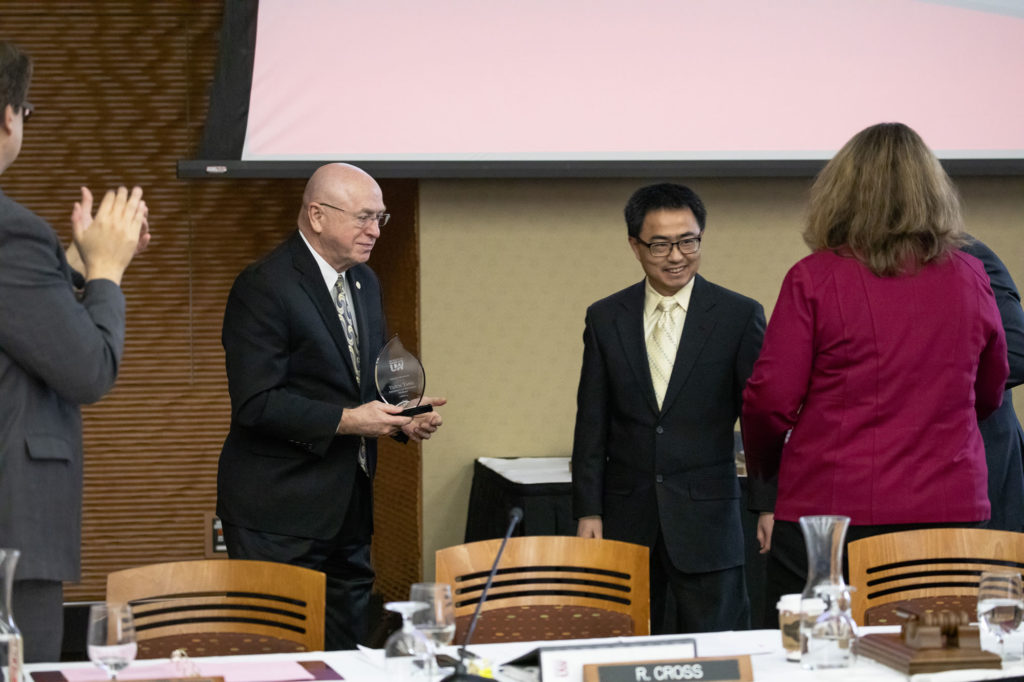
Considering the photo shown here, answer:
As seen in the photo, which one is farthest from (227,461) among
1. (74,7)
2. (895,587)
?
(74,7)

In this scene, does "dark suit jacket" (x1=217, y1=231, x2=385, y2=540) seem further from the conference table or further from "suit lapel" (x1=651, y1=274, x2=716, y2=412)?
the conference table

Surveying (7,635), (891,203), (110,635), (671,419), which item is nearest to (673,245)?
(671,419)

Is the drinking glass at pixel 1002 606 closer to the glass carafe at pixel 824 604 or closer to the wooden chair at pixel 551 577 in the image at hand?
the glass carafe at pixel 824 604

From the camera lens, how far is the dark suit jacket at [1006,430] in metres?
3.13

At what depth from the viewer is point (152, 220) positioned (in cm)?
600

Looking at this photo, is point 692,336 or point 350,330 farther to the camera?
point 350,330

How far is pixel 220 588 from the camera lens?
2564mm

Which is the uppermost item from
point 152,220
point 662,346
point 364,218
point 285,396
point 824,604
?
point 152,220

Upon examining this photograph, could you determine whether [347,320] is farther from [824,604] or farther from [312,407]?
[824,604]

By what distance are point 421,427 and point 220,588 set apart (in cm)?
91

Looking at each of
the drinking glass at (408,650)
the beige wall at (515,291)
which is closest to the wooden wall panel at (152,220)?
the beige wall at (515,291)

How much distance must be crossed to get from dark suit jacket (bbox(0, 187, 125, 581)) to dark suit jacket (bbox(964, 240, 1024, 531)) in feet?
6.94

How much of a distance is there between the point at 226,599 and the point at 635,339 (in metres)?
1.31

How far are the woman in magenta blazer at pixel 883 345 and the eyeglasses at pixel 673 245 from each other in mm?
611
